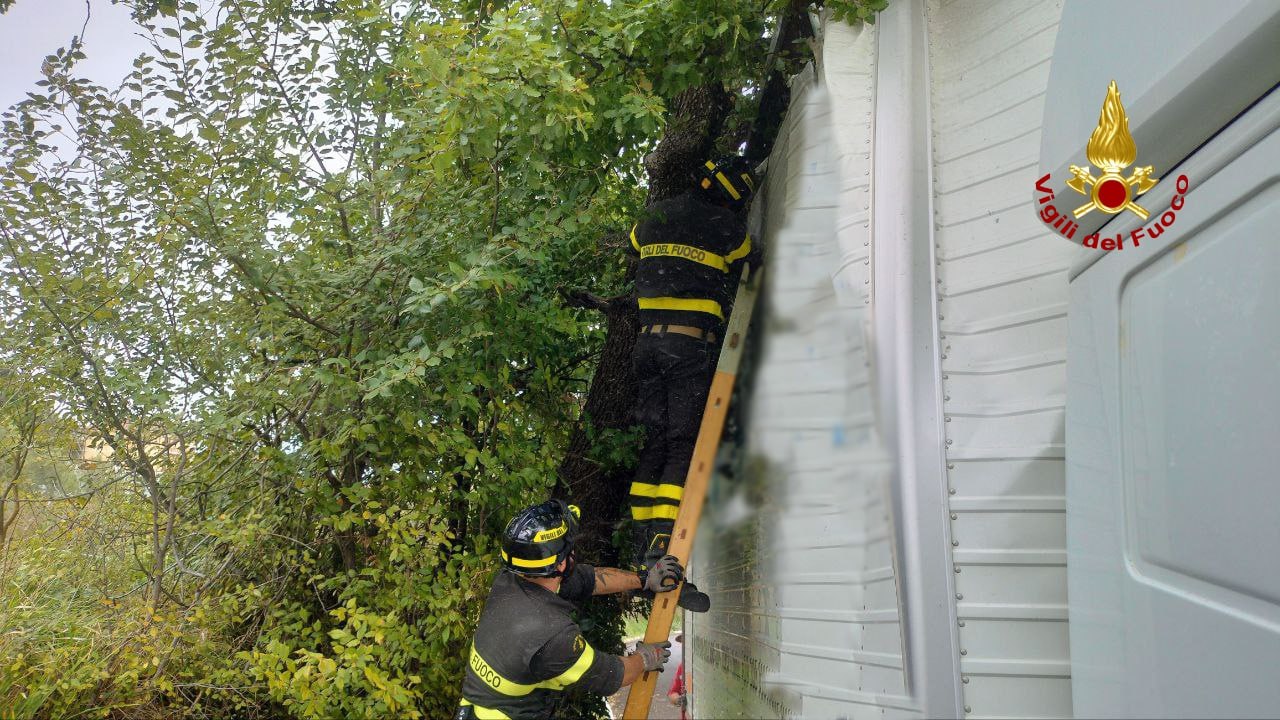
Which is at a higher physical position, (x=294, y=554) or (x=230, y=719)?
(x=294, y=554)

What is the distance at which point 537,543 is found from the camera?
3.73m

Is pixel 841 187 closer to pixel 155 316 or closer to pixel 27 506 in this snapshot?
pixel 155 316

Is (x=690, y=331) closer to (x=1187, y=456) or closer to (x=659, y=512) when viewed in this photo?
(x=659, y=512)

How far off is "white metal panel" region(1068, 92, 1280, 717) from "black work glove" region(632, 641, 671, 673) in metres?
2.22

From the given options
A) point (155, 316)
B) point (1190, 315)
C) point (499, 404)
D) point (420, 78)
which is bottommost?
point (1190, 315)

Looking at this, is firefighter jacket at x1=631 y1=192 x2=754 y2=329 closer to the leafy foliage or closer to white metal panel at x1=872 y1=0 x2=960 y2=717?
the leafy foliage

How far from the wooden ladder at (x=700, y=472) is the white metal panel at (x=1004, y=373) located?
141cm

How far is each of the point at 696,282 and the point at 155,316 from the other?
9.79 ft

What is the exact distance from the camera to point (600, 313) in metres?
5.57

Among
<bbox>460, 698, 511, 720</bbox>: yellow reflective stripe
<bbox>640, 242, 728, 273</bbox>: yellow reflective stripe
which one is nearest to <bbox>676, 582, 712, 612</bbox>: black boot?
<bbox>460, 698, 511, 720</bbox>: yellow reflective stripe

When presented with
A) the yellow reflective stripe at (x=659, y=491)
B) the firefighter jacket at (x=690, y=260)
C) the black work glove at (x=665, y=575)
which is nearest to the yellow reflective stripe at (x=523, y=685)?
the black work glove at (x=665, y=575)

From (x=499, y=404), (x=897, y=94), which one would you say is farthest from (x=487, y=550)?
(x=897, y=94)

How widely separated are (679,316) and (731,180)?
2.43ft

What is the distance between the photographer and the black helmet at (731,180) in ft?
13.6
